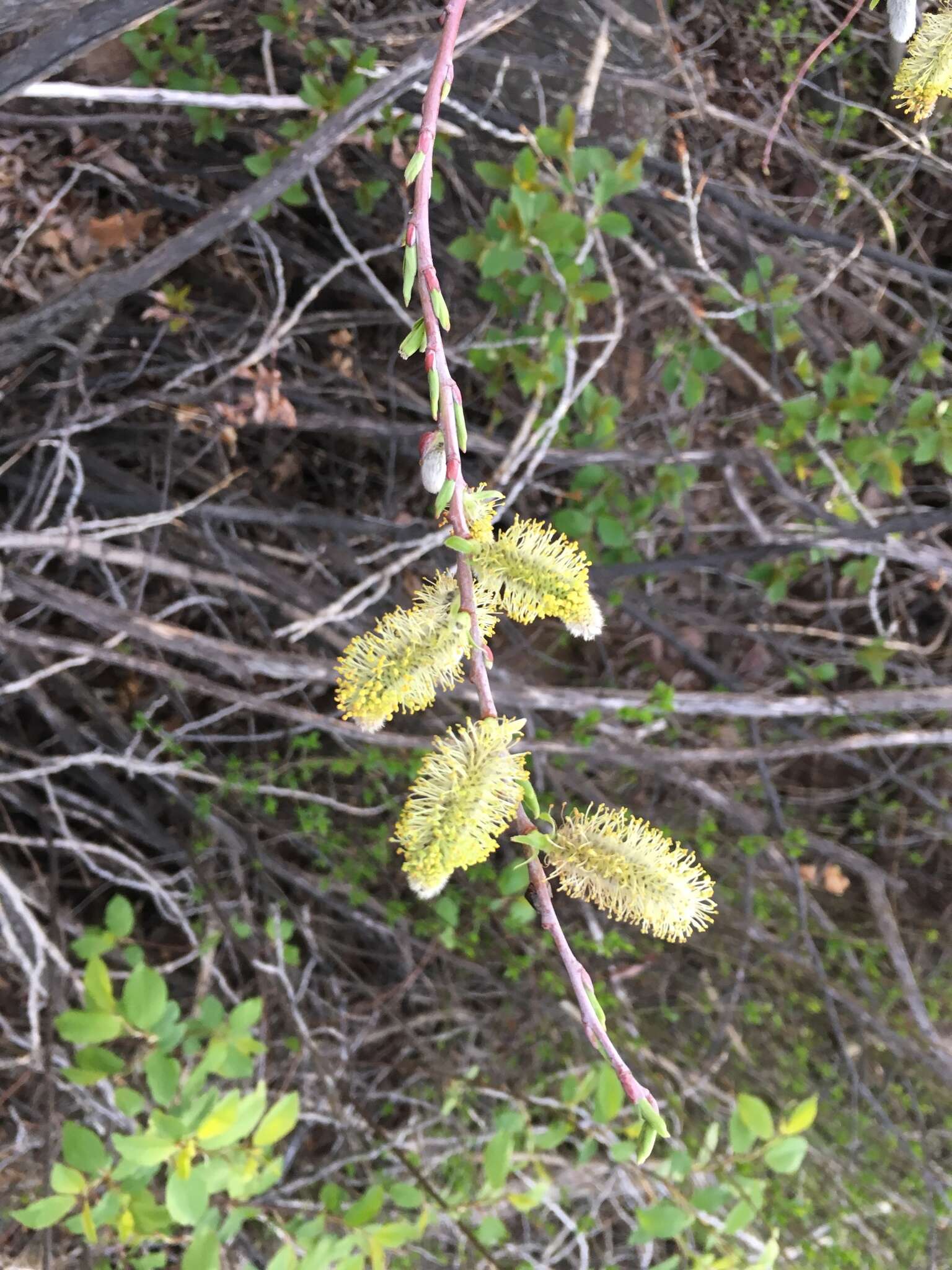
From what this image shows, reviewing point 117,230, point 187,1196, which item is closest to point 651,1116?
point 187,1196

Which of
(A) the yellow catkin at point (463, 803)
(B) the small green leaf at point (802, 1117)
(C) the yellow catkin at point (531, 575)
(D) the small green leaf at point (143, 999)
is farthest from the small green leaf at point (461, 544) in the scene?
(B) the small green leaf at point (802, 1117)

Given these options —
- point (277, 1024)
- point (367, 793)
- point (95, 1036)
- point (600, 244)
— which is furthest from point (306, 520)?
A: point (277, 1024)

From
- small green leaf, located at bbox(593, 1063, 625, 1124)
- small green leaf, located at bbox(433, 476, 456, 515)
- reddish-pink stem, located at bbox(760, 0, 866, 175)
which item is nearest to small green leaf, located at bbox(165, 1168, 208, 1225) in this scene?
small green leaf, located at bbox(593, 1063, 625, 1124)

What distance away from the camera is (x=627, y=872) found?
815mm

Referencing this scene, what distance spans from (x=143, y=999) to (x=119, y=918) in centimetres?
30

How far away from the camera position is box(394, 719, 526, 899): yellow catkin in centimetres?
76

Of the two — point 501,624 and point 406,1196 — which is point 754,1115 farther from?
point 501,624

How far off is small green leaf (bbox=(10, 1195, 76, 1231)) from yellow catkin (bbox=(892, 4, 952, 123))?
1771 millimetres

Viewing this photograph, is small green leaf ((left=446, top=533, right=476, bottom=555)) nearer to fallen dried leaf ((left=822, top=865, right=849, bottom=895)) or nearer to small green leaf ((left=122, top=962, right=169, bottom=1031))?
small green leaf ((left=122, top=962, right=169, bottom=1031))

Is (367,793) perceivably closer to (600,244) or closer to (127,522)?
(127,522)

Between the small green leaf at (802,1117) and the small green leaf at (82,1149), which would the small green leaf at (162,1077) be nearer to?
the small green leaf at (82,1149)

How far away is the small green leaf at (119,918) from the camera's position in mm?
1737

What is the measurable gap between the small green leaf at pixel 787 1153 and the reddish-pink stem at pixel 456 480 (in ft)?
3.70

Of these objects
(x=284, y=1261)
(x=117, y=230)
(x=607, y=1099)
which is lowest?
(x=284, y=1261)
